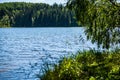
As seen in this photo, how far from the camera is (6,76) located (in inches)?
741

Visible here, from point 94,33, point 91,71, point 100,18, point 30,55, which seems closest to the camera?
point 91,71

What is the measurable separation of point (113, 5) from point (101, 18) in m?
0.66

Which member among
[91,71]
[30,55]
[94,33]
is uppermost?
[94,33]

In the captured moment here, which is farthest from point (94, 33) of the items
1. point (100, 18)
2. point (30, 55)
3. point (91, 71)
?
point (30, 55)

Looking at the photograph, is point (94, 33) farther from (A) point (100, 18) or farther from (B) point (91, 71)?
(B) point (91, 71)

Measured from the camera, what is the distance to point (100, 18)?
39.9ft

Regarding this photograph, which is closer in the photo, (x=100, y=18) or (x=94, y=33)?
(x=100, y=18)

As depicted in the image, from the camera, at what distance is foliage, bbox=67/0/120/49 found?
39.5ft

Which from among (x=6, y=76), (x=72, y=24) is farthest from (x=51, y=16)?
(x=6, y=76)

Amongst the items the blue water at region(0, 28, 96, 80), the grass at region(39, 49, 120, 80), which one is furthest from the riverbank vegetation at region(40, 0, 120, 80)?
the blue water at region(0, 28, 96, 80)

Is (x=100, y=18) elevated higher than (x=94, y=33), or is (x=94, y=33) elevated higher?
(x=100, y=18)

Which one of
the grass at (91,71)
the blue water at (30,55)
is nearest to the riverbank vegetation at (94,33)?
the grass at (91,71)

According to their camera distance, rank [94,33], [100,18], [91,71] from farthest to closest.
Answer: [94,33] → [100,18] → [91,71]

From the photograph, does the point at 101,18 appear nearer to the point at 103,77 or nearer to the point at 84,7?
the point at 84,7
